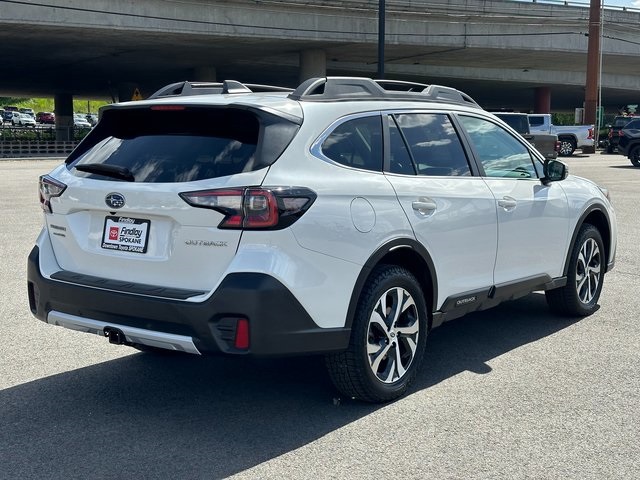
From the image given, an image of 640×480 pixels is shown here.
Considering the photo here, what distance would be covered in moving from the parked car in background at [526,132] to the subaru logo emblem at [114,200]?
2137 centimetres

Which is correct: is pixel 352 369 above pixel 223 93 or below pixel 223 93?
below

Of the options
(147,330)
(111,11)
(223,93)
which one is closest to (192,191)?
(147,330)

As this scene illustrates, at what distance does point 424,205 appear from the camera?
15.9 feet

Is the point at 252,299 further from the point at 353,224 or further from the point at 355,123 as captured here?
the point at 355,123

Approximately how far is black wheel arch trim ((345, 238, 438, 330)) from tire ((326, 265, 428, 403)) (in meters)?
0.10

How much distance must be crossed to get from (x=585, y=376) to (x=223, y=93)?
116 inches

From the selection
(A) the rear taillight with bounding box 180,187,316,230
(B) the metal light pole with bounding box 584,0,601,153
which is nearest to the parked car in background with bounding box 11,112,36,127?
(B) the metal light pole with bounding box 584,0,601,153

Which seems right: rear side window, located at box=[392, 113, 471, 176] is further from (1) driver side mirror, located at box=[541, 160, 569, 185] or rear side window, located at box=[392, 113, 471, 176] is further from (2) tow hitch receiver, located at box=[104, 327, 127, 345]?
(2) tow hitch receiver, located at box=[104, 327, 127, 345]

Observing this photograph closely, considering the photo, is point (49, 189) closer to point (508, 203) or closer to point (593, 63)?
point (508, 203)

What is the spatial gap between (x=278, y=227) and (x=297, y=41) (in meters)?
33.1

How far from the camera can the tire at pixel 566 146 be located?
1532 inches

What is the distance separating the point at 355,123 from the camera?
473cm

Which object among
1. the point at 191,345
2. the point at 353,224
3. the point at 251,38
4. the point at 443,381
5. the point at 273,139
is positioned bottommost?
the point at 443,381

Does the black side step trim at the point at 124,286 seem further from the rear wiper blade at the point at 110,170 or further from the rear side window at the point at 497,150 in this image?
the rear side window at the point at 497,150
